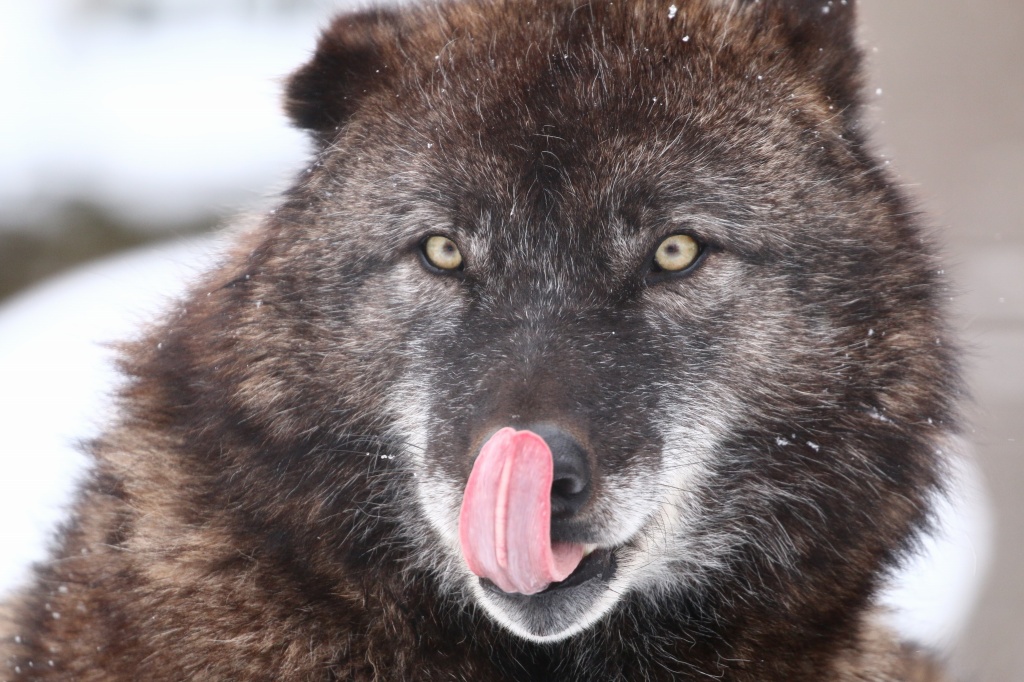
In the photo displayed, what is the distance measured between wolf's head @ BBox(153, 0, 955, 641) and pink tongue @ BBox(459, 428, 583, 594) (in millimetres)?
207

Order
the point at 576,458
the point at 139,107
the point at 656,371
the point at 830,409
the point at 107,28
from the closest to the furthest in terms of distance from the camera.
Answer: the point at 576,458
the point at 656,371
the point at 830,409
the point at 139,107
the point at 107,28

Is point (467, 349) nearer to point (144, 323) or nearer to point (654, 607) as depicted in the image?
point (654, 607)

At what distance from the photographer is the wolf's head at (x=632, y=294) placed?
2.81 m

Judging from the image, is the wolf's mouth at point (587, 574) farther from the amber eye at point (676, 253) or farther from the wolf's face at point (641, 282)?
the amber eye at point (676, 253)

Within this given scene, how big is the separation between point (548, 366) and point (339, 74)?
1.17 m

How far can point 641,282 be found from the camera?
2865 mm

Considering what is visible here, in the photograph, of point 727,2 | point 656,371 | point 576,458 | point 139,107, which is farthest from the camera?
point 139,107

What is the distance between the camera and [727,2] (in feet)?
10.6

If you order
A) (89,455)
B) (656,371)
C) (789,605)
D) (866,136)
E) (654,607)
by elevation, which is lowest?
(89,455)

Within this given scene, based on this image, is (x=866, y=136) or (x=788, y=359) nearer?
(x=788, y=359)

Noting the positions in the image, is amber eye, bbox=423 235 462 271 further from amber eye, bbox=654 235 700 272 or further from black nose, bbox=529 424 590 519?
black nose, bbox=529 424 590 519

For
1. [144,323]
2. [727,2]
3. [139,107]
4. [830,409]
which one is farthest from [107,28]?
[830,409]

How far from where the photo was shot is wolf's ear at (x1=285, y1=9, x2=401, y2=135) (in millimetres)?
3229

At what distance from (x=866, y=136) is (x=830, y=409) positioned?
0.82 m
